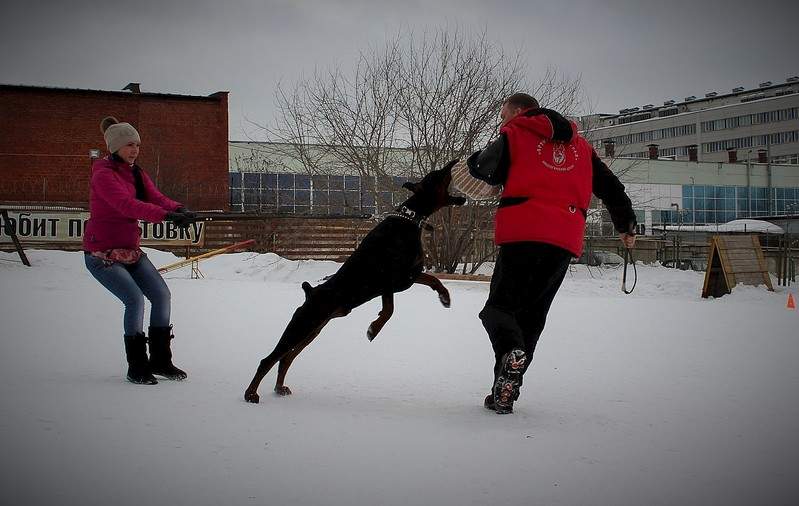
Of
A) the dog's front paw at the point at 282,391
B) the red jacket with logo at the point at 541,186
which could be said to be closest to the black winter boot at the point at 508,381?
the red jacket with logo at the point at 541,186

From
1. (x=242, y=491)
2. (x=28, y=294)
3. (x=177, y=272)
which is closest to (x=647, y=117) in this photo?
(x=177, y=272)

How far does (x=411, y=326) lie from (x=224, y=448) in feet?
16.0

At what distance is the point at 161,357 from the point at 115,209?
3.37 feet

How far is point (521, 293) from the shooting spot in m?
4.42

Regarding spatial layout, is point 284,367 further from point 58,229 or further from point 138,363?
point 58,229

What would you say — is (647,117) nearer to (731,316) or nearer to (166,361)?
(731,316)

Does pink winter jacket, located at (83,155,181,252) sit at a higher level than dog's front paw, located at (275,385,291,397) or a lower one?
higher

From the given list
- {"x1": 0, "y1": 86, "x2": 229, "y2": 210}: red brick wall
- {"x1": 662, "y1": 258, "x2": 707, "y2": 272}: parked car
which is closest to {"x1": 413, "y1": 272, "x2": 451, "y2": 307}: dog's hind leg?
{"x1": 662, "y1": 258, "x2": 707, "y2": 272}: parked car

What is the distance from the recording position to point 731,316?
9.92 m

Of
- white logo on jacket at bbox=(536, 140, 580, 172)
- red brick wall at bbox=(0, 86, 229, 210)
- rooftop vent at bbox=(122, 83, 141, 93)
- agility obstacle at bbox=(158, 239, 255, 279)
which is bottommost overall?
agility obstacle at bbox=(158, 239, 255, 279)

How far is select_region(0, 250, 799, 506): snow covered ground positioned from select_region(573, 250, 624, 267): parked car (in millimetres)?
15584

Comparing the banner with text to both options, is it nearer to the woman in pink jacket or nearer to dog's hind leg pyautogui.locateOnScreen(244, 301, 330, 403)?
the woman in pink jacket

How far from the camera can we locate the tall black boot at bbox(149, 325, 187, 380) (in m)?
5.28

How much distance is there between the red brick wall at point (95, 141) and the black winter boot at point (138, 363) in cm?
2367
